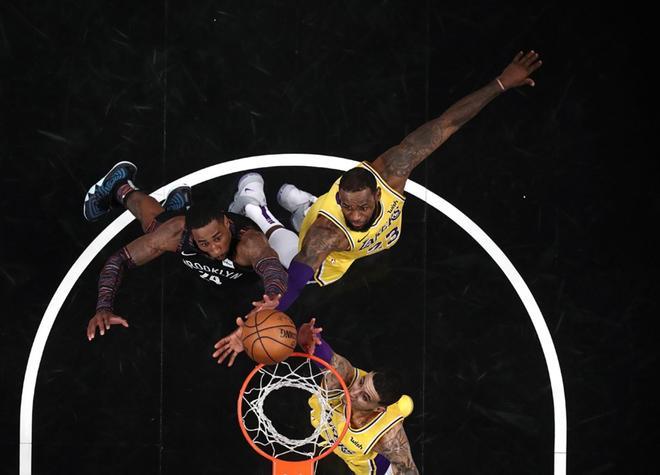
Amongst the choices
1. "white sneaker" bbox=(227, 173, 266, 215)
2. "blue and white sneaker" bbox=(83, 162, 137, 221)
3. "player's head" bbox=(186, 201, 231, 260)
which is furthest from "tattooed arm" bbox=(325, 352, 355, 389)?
"blue and white sneaker" bbox=(83, 162, 137, 221)

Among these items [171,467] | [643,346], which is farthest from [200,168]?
[643,346]

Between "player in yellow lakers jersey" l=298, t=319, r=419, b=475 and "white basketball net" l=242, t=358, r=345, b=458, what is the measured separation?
0.07 metres

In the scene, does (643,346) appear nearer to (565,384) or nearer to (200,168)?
(565,384)

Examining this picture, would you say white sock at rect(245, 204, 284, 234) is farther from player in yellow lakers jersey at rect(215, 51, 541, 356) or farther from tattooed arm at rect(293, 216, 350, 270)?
tattooed arm at rect(293, 216, 350, 270)

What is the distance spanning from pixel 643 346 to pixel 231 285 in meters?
3.66

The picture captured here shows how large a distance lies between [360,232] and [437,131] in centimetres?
107

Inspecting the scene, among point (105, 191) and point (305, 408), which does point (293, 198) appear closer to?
point (105, 191)

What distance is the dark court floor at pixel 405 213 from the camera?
269 inches

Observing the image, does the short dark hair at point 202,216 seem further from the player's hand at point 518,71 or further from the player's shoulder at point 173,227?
the player's hand at point 518,71

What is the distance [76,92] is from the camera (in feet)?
23.3

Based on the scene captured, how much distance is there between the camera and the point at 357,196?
576cm

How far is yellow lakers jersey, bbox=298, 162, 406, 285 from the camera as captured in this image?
6.11 meters

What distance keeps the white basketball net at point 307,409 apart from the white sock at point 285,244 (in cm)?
87

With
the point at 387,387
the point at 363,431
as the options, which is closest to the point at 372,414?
the point at 363,431
